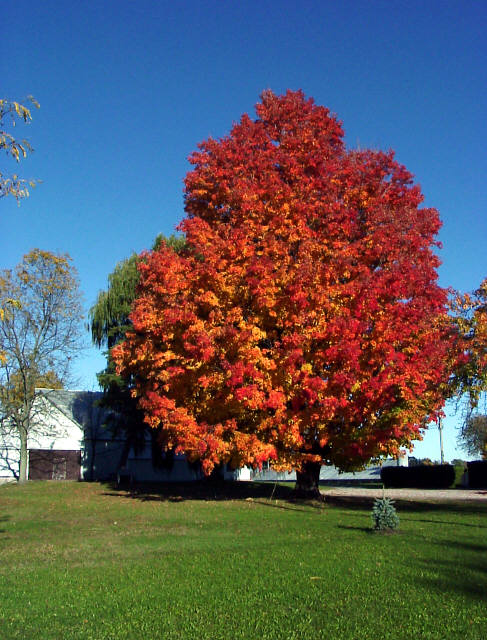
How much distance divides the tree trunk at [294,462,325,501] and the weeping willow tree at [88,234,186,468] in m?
11.0

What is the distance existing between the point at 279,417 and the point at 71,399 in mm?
29191

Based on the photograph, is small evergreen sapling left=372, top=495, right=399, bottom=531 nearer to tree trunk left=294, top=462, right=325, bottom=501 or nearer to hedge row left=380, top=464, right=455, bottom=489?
tree trunk left=294, top=462, right=325, bottom=501

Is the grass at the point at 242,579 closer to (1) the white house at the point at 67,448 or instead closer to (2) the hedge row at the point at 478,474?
(1) the white house at the point at 67,448

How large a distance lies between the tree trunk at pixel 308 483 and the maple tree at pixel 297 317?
1.83 m

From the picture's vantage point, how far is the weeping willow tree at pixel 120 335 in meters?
30.3

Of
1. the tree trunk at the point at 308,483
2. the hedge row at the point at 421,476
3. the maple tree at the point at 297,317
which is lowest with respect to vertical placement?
the hedge row at the point at 421,476

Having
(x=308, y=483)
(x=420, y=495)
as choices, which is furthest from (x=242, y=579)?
(x=420, y=495)

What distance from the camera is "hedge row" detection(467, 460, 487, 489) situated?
39.0 metres

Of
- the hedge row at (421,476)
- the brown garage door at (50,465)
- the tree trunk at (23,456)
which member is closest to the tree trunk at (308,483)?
the tree trunk at (23,456)

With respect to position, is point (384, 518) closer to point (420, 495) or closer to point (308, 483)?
point (308, 483)

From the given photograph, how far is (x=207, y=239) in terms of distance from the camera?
18.9 meters

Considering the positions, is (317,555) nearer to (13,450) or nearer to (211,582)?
(211,582)

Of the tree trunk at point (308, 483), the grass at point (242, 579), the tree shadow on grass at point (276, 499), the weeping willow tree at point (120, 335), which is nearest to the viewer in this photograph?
the grass at point (242, 579)

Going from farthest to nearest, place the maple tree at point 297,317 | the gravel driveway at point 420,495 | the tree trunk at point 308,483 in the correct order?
the gravel driveway at point 420,495 → the tree trunk at point 308,483 → the maple tree at point 297,317
